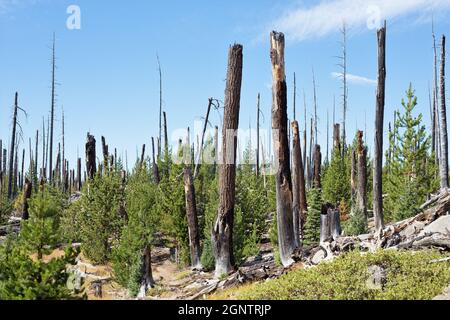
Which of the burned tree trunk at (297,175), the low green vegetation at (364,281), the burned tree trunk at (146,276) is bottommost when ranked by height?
the burned tree trunk at (146,276)

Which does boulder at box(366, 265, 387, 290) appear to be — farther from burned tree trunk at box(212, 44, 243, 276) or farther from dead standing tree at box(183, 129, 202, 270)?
dead standing tree at box(183, 129, 202, 270)

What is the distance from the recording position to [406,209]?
20688mm

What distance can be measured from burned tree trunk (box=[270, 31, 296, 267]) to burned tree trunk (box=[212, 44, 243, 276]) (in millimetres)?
1173

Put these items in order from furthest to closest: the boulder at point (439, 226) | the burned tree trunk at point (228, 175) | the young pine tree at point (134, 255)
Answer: the young pine tree at point (134, 255)
the burned tree trunk at point (228, 175)
the boulder at point (439, 226)

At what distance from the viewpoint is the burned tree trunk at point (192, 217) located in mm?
18406

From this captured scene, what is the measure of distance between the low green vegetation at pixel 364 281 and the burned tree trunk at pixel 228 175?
2.93 m

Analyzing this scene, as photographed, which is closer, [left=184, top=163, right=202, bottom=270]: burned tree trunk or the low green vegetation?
the low green vegetation

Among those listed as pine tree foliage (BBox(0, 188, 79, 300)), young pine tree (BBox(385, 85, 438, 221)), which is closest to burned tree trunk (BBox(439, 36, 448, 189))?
young pine tree (BBox(385, 85, 438, 221))

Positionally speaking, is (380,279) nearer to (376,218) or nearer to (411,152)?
(376,218)

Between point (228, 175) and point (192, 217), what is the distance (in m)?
5.04

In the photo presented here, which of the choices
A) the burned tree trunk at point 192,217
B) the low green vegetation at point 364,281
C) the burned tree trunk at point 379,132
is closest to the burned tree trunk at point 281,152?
the low green vegetation at point 364,281

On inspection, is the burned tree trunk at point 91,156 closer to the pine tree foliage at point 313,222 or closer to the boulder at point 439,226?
the pine tree foliage at point 313,222

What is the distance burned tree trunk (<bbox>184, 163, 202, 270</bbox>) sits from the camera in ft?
60.4
